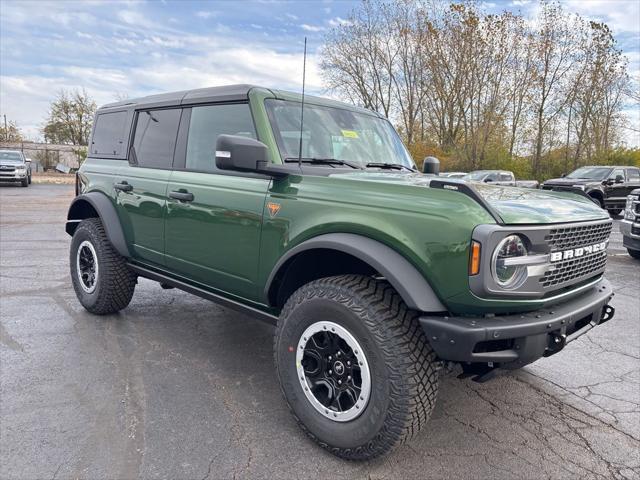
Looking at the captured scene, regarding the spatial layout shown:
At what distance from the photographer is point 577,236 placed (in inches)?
101

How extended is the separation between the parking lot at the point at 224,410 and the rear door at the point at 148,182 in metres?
0.85

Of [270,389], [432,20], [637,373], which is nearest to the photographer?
[270,389]

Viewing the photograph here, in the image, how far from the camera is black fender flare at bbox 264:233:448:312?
222 cm

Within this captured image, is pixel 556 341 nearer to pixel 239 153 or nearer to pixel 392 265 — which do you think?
pixel 392 265

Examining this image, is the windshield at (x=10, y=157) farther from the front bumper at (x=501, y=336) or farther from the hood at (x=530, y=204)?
the front bumper at (x=501, y=336)

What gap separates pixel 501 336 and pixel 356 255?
754 millimetres

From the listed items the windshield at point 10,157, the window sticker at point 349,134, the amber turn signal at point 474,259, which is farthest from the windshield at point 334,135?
the windshield at point 10,157

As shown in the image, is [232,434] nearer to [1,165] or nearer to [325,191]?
[325,191]

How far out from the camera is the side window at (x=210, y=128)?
10.7 ft

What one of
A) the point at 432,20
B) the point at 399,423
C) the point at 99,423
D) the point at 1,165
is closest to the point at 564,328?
the point at 399,423

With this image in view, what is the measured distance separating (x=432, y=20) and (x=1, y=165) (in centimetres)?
2793

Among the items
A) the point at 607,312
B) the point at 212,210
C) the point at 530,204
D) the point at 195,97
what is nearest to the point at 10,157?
the point at 195,97

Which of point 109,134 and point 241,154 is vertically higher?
point 109,134

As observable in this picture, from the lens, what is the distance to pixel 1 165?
73.6 ft
